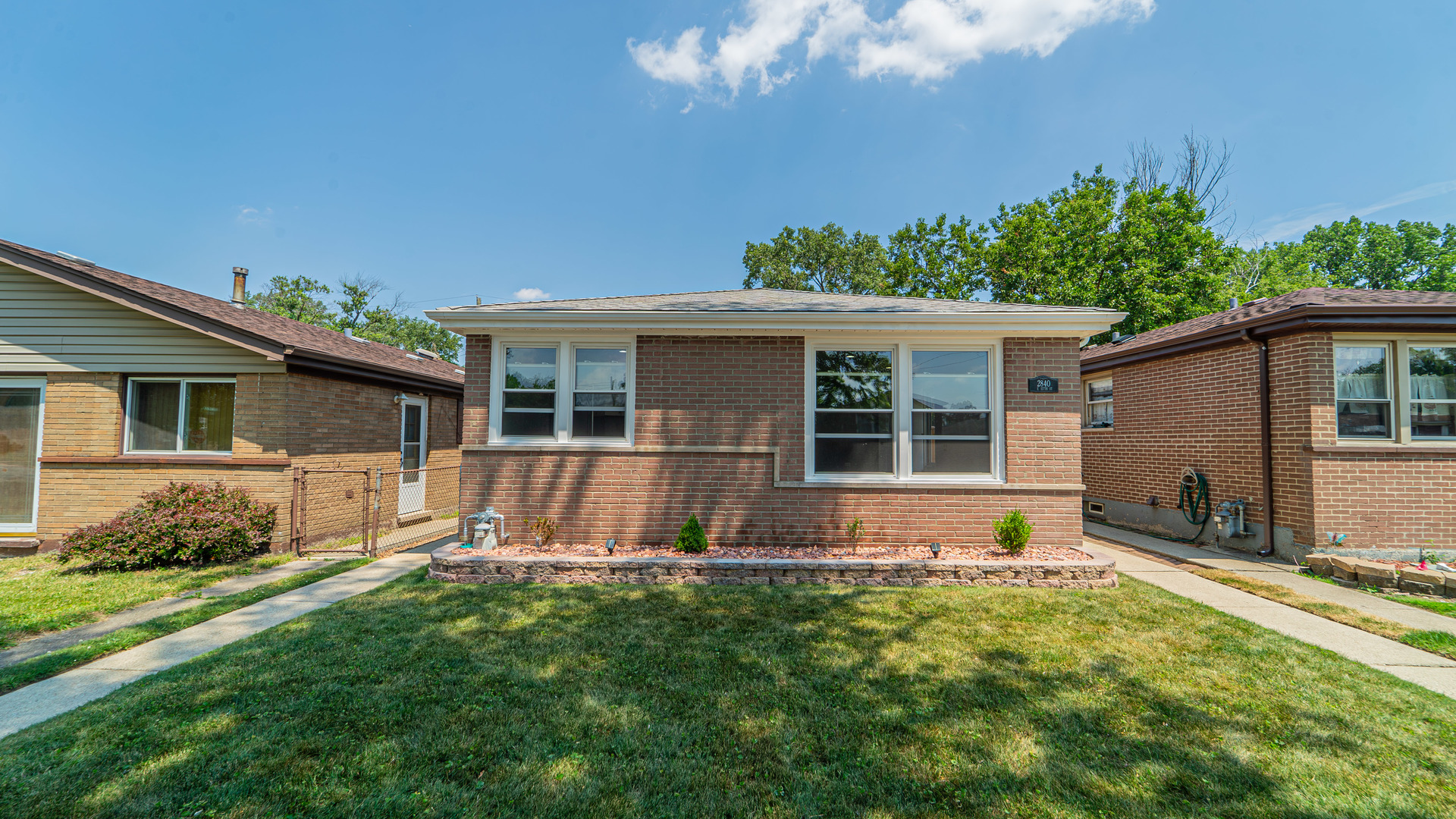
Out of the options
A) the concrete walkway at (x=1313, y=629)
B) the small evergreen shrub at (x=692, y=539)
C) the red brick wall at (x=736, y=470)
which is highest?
the red brick wall at (x=736, y=470)

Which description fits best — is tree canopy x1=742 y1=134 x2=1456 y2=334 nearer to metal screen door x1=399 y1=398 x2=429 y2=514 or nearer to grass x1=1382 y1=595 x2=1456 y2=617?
grass x1=1382 y1=595 x2=1456 y2=617

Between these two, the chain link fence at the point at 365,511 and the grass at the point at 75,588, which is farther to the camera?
the chain link fence at the point at 365,511

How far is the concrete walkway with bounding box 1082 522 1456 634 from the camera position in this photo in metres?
5.14

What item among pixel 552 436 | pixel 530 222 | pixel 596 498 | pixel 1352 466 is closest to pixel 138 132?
pixel 530 222

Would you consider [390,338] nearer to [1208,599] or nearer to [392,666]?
[392,666]

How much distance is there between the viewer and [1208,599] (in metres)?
5.77

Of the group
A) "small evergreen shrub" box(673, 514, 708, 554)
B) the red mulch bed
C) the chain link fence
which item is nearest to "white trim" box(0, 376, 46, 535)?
the chain link fence

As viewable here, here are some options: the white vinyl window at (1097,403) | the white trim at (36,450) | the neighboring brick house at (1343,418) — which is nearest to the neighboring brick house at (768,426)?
the neighboring brick house at (1343,418)

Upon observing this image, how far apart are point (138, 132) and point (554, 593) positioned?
19126mm

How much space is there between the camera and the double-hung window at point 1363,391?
23.6ft

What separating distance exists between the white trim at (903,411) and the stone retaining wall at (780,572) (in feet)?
3.87

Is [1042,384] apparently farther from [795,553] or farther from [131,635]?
[131,635]

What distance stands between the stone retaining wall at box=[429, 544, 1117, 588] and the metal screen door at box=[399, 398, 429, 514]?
5.18 m

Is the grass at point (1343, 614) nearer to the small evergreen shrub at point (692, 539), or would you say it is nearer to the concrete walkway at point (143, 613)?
the small evergreen shrub at point (692, 539)
